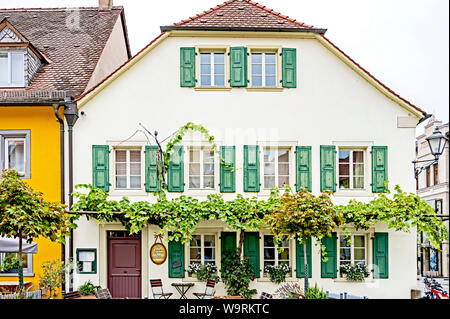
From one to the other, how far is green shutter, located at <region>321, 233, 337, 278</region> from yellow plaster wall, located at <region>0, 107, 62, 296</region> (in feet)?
11.5

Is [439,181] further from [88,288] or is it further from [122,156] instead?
[88,288]

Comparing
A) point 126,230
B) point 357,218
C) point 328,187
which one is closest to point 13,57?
point 126,230

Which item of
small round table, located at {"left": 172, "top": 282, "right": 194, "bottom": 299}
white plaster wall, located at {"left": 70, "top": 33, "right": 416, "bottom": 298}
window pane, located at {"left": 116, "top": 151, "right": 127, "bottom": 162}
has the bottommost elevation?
small round table, located at {"left": 172, "top": 282, "right": 194, "bottom": 299}

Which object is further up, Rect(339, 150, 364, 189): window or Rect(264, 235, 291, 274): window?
Rect(339, 150, 364, 189): window

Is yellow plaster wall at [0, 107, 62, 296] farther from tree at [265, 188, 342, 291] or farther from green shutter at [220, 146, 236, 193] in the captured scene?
tree at [265, 188, 342, 291]

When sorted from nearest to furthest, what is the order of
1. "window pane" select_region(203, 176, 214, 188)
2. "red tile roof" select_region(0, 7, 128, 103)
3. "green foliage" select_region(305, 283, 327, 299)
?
"red tile roof" select_region(0, 7, 128, 103) < "green foliage" select_region(305, 283, 327, 299) < "window pane" select_region(203, 176, 214, 188)

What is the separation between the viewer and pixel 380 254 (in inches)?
244

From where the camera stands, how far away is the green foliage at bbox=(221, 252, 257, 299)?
5988mm

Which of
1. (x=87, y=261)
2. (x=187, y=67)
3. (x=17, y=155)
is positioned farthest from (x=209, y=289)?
(x=17, y=155)

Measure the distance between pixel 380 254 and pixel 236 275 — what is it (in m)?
1.94

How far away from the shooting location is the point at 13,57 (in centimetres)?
655

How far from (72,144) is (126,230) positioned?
1388 millimetres

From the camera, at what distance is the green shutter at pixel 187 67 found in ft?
19.2

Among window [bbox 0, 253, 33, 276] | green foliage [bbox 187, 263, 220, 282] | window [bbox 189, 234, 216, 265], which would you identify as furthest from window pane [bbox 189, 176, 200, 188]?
window [bbox 0, 253, 33, 276]
